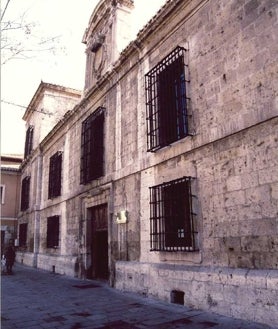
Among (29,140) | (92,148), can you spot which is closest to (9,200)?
(29,140)

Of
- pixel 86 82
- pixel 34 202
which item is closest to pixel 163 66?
pixel 86 82

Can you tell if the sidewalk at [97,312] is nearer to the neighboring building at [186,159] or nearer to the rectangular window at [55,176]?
the neighboring building at [186,159]

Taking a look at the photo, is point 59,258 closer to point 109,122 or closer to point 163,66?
point 109,122

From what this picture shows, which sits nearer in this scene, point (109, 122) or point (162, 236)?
point (162, 236)

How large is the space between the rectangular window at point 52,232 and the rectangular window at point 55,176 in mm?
1022

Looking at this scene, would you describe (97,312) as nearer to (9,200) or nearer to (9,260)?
(9,260)

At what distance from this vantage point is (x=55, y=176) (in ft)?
48.8

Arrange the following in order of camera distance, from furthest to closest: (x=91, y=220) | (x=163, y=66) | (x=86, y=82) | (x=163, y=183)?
1. (x=86, y=82)
2. (x=91, y=220)
3. (x=163, y=66)
4. (x=163, y=183)

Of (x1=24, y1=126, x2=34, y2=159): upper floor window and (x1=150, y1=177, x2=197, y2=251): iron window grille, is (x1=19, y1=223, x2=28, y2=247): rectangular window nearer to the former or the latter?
(x1=24, y1=126, x2=34, y2=159): upper floor window

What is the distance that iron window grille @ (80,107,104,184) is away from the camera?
34.4 feet

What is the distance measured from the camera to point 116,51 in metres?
10.5

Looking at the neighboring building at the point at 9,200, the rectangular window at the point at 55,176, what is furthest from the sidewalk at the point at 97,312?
the neighboring building at the point at 9,200

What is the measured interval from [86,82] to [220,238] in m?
8.97

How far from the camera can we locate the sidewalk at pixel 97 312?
16.2 feet
